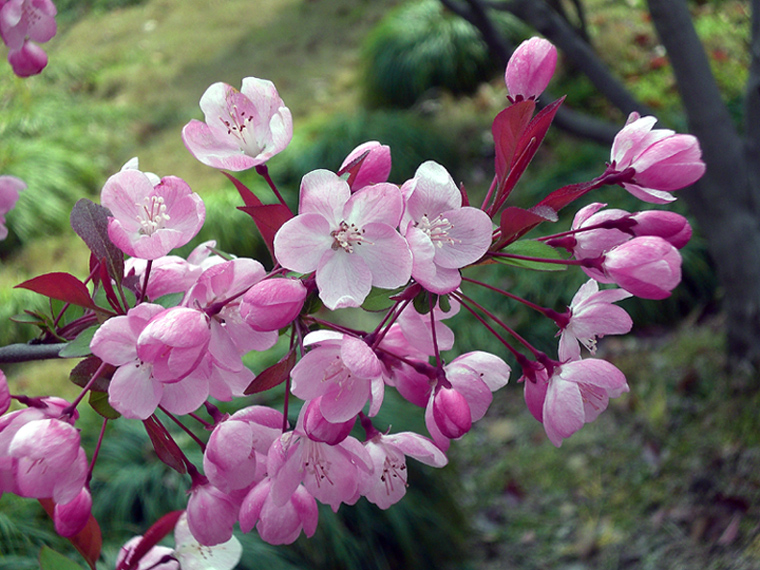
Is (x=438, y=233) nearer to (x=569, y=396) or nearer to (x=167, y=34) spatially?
(x=569, y=396)

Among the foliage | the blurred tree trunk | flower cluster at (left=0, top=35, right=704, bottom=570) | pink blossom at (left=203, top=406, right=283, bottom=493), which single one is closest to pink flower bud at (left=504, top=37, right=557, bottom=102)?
flower cluster at (left=0, top=35, right=704, bottom=570)

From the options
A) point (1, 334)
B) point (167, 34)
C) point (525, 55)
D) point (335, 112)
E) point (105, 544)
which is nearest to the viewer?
point (525, 55)

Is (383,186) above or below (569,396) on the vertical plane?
above

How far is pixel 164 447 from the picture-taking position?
1.76ft

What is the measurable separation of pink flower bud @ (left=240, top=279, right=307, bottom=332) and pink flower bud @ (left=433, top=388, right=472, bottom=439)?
0.42 ft

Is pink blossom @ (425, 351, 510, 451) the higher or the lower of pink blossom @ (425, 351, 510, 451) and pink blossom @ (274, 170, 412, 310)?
the lower

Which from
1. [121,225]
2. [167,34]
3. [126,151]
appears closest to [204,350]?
[121,225]

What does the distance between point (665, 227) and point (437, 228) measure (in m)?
0.16

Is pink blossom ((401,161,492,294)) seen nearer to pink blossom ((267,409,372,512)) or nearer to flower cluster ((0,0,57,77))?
pink blossom ((267,409,372,512))

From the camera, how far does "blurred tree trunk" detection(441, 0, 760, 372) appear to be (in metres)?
1.70

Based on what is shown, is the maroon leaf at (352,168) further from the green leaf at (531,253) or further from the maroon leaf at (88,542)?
the maroon leaf at (88,542)

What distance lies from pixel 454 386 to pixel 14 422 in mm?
310

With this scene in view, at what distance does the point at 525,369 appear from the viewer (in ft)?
1.84

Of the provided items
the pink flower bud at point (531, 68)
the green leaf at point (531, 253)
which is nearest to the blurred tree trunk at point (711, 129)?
the pink flower bud at point (531, 68)
